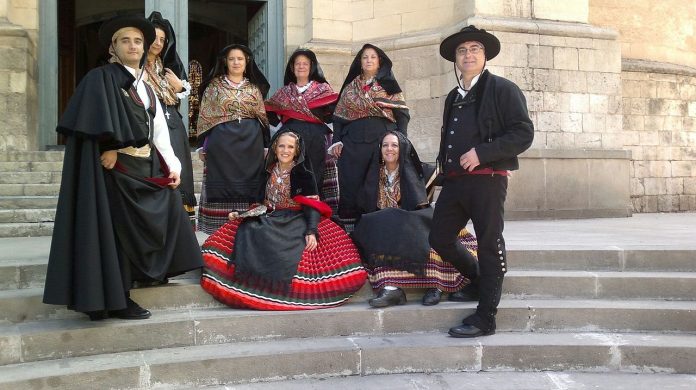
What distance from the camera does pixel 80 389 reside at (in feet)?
11.4

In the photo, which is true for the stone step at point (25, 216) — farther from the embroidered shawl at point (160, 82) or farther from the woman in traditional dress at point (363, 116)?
the woman in traditional dress at point (363, 116)

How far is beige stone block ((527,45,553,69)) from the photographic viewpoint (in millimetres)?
8562

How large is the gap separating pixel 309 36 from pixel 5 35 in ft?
→ 13.3

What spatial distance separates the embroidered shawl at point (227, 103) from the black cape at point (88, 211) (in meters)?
1.95

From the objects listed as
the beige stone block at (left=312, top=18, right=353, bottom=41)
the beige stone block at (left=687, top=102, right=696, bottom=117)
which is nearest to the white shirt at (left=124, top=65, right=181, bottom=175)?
the beige stone block at (left=312, top=18, right=353, bottom=41)

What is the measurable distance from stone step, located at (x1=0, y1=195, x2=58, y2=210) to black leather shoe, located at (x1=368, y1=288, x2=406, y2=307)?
3.97m

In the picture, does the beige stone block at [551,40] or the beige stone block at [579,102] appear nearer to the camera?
the beige stone block at [551,40]

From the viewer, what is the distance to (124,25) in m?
3.97

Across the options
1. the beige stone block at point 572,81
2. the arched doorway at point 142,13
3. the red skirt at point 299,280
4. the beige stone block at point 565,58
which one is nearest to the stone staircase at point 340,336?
the red skirt at point 299,280

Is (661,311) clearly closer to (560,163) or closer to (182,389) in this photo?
(182,389)

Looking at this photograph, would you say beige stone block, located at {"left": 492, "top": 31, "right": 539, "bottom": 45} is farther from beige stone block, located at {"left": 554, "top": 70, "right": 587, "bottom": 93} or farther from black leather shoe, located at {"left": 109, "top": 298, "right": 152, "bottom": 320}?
black leather shoe, located at {"left": 109, "top": 298, "right": 152, "bottom": 320}

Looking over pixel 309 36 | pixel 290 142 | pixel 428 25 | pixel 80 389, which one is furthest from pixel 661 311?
pixel 309 36

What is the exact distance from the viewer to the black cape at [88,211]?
3621 mm

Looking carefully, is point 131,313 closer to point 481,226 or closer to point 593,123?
point 481,226
